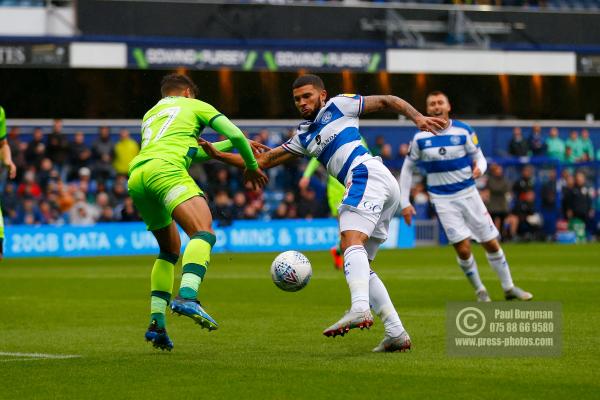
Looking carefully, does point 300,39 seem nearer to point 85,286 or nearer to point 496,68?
point 496,68

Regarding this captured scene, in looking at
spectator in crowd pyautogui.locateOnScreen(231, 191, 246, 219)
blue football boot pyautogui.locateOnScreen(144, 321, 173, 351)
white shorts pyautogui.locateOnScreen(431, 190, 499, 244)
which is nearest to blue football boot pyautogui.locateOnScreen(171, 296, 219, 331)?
blue football boot pyautogui.locateOnScreen(144, 321, 173, 351)

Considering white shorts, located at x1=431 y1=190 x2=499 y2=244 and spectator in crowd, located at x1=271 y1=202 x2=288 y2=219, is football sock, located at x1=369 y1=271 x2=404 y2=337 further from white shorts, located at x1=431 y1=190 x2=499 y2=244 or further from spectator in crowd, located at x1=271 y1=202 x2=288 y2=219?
spectator in crowd, located at x1=271 y1=202 x2=288 y2=219

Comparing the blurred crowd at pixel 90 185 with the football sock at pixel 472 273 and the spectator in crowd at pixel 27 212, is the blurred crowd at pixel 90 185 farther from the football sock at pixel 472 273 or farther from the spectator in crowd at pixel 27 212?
the football sock at pixel 472 273

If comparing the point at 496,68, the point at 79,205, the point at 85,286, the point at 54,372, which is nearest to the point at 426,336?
the point at 54,372

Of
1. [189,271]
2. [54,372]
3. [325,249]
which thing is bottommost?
[325,249]

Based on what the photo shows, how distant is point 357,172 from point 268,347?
1.59 m

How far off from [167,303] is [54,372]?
147cm

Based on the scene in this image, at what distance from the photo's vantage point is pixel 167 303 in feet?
31.2

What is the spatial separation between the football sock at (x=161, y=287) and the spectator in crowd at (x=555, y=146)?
2622 cm

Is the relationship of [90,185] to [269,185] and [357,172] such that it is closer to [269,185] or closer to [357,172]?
[269,185]

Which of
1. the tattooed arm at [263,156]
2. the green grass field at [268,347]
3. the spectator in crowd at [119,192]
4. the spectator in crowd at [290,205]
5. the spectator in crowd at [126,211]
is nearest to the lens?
the green grass field at [268,347]

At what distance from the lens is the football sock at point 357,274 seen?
28.9ft

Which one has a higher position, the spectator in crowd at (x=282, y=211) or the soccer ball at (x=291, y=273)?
the soccer ball at (x=291, y=273)

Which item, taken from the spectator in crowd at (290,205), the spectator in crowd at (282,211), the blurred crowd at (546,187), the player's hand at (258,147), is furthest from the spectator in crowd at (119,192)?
the player's hand at (258,147)
